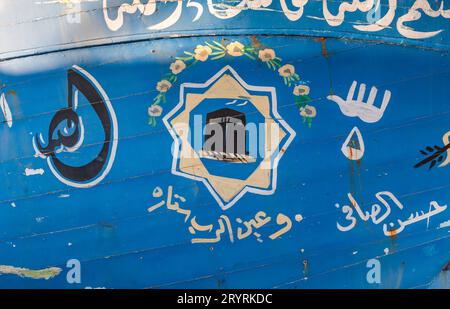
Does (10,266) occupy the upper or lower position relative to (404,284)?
upper

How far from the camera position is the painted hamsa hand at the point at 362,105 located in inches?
124

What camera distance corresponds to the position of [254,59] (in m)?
3.17

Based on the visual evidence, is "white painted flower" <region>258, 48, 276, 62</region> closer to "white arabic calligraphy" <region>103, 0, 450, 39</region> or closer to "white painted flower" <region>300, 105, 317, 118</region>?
"white arabic calligraphy" <region>103, 0, 450, 39</region>

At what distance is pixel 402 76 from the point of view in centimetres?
315

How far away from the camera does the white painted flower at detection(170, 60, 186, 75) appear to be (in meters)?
3.20

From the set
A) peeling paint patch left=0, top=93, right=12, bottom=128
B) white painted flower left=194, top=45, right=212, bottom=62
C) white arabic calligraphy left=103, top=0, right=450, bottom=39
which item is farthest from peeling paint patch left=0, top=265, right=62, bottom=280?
white arabic calligraphy left=103, top=0, right=450, bottom=39

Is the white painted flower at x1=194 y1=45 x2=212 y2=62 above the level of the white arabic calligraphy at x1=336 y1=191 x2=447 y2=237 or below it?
above

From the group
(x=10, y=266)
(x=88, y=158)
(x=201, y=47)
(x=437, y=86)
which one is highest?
(x=201, y=47)

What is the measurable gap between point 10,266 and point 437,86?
226 centimetres

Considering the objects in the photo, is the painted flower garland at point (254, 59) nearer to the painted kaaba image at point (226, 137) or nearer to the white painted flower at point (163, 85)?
the white painted flower at point (163, 85)

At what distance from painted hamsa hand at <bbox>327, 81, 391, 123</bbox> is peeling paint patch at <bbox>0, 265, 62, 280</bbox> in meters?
1.60

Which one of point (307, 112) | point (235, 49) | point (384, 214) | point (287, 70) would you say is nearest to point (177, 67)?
point (235, 49)

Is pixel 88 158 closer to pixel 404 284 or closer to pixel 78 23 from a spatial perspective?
pixel 78 23

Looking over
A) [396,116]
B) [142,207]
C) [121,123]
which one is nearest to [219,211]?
[142,207]
